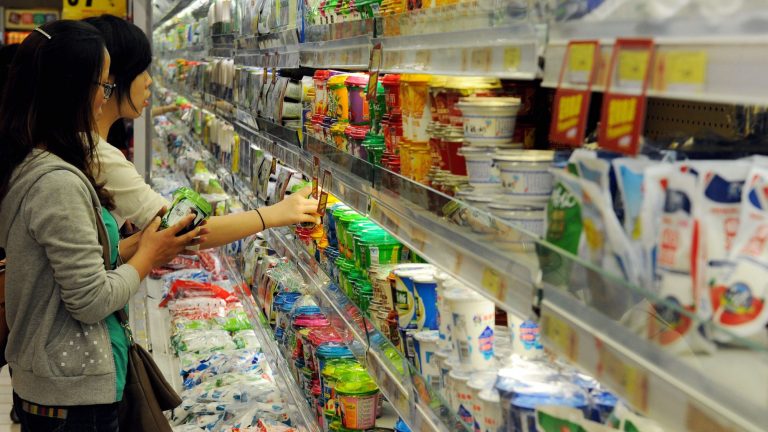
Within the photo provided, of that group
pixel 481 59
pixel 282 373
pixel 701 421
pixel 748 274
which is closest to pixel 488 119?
pixel 481 59

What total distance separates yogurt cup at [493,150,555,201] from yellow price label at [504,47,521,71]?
14 centimetres

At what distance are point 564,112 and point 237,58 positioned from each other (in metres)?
3.61

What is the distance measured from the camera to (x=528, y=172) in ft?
4.12

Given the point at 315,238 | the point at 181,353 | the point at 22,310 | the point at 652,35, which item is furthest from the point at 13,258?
→ the point at 181,353

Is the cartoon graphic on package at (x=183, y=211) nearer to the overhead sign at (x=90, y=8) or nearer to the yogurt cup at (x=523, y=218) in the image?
the yogurt cup at (x=523, y=218)

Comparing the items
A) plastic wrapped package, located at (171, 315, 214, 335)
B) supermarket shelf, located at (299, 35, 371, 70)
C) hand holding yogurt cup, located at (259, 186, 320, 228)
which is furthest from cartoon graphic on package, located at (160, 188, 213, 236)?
plastic wrapped package, located at (171, 315, 214, 335)

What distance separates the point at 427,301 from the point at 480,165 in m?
0.46

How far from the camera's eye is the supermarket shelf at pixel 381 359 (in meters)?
1.63

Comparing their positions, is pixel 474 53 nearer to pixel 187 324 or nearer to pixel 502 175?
pixel 502 175

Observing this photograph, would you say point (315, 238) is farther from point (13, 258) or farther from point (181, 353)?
point (181, 353)

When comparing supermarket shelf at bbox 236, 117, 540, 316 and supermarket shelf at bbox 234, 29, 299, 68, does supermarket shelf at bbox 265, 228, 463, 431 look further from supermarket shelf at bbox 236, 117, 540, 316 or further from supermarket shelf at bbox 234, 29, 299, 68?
supermarket shelf at bbox 234, 29, 299, 68

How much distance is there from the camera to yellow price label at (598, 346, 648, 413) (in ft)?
2.75

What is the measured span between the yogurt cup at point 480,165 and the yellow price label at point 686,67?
576 mm

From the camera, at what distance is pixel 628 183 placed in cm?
98
